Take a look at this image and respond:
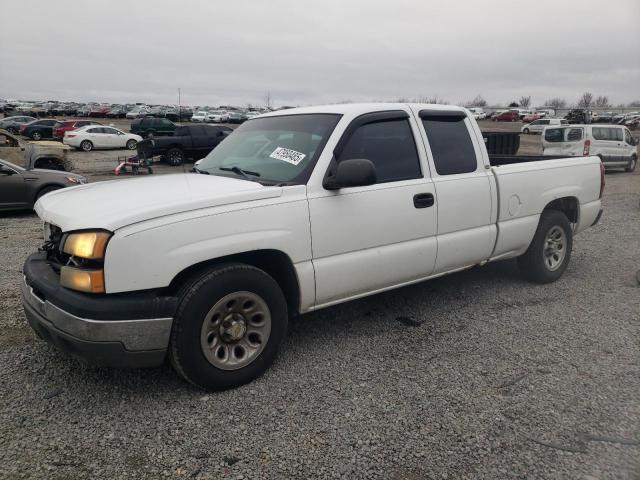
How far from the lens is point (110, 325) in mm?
2672

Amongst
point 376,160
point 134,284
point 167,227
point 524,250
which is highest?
point 376,160

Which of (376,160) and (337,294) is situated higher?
(376,160)

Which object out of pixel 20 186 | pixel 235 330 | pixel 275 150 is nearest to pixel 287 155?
pixel 275 150

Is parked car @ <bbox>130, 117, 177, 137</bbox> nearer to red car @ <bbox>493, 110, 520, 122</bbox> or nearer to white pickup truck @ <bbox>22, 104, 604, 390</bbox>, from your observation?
white pickup truck @ <bbox>22, 104, 604, 390</bbox>

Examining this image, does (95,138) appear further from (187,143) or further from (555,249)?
(555,249)

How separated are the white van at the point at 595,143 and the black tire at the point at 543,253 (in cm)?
1359

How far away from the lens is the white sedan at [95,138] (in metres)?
25.6

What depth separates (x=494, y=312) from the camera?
4465 millimetres

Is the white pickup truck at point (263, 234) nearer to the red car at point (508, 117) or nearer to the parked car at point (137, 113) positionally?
the parked car at point (137, 113)

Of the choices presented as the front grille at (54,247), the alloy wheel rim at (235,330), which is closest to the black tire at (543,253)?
the alloy wheel rim at (235,330)

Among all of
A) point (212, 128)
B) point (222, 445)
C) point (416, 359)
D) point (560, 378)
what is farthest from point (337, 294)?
point (212, 128)

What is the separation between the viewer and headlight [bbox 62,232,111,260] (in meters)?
2.64

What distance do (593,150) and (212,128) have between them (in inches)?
559

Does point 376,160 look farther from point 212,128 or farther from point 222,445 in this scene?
point 212,128
